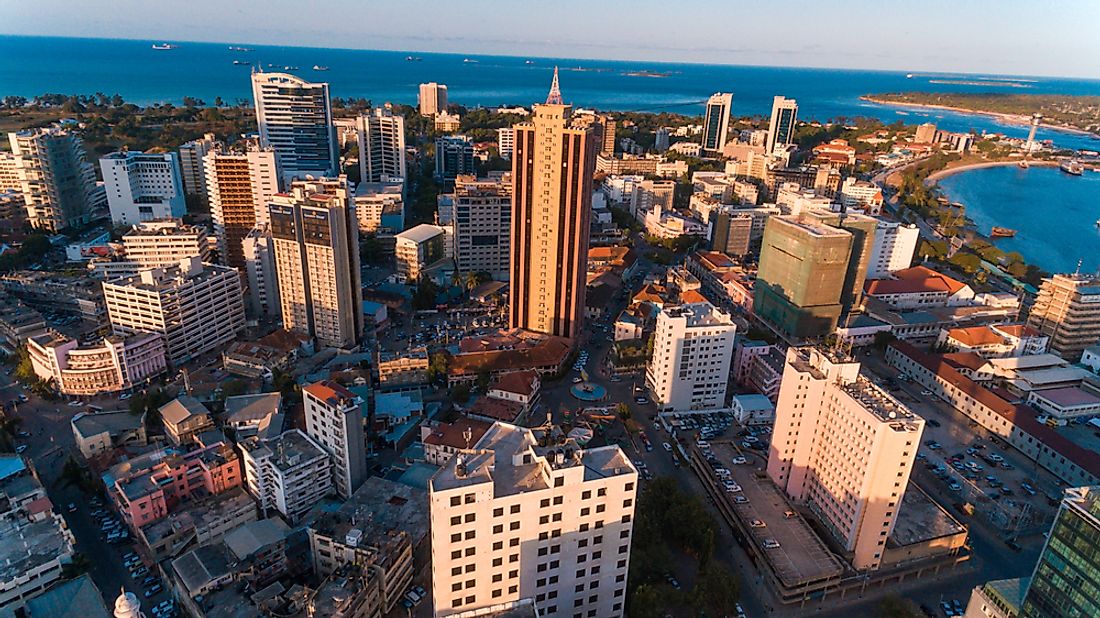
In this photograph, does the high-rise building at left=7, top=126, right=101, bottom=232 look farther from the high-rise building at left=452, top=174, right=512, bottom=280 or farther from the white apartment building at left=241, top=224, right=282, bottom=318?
the high-rise building at left=452, top=174, right=512, bottom=280

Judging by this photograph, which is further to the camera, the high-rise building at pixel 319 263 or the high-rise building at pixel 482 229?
the high-rise building at pixel 482 229

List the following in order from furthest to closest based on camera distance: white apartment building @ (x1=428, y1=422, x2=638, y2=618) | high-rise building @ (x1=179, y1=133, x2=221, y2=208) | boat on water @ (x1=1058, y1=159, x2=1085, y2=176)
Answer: boat on water @ (x1=1058, y1=159, x2=1085, y2=176), high-rise building @ (x1=179, y1=133, x2=221, y2=208), white apartment building @ (x1=428, y1=422, x2=638, y2=618)

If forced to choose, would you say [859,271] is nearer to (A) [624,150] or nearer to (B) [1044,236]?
(B) [1044,236]

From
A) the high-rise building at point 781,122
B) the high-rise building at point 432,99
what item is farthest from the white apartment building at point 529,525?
the high-rise building at point 432,99

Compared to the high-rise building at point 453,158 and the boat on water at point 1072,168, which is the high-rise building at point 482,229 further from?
the boat on water at point 1072,168

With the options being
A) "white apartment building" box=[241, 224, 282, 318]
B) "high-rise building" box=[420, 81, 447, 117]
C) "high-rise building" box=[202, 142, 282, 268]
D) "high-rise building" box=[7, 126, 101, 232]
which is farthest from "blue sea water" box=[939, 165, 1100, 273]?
"high-rise building" box=[7, 126, 101, 232]

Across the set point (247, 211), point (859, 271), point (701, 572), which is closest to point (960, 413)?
point (859, 271)
